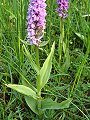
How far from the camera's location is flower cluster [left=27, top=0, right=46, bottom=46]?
100 cm

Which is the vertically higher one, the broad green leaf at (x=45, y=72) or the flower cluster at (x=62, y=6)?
the flower cluster at (x=62, y=6)

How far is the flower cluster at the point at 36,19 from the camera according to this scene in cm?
100

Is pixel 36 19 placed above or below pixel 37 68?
above

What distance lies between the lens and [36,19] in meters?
1.02

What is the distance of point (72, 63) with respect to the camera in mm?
1539

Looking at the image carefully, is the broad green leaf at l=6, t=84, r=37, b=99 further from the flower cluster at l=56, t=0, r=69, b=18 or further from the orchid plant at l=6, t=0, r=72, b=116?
the flower cluster at l=56, t=0, r=69, b=18

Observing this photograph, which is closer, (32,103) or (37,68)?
(37,68)

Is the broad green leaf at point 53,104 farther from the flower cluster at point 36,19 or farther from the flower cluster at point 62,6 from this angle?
the flower cluster at point 62,6

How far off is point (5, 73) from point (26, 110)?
206 millimetres

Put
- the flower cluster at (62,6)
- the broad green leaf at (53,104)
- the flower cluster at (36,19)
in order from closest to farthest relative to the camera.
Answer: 1. the flower cluster at (36,19)
2. the broad green leaf at (53,104)
3. the flower cluster at (62,6)

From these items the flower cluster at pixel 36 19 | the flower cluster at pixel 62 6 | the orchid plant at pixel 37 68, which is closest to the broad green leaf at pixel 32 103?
the orchid plant at pixel 37 68

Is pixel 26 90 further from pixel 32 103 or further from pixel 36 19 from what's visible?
pixel 36 19

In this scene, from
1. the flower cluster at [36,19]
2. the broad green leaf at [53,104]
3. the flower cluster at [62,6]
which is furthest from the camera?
the flower cluster at [62,6]

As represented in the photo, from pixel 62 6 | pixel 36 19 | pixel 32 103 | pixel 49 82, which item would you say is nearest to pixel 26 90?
pixel 32 103
